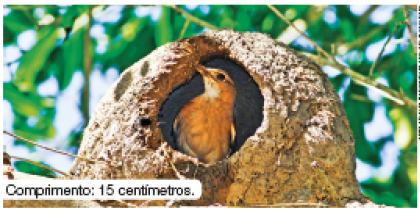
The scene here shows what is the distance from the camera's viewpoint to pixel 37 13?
4980 millimetres

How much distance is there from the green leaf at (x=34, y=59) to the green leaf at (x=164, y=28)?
111cm

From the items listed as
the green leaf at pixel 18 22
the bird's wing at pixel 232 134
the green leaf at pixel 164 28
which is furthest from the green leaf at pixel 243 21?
the green leaf at pixel 18 22

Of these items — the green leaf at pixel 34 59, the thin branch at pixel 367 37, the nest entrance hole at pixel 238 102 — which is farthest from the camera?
the thin branch at pixel 367 37

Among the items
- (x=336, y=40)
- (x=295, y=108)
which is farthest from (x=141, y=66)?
(x=336, y=40)

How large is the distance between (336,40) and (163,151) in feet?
10.3

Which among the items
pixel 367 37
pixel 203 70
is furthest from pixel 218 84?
pixel 367 37

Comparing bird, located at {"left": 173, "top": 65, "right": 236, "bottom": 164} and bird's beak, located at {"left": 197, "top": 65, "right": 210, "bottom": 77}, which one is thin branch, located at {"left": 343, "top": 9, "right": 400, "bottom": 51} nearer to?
bird, located at {"left": 173, "top": 65, "right": 236, "bottom": 164}

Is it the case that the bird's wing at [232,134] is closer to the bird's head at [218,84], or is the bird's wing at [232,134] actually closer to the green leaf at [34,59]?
the bird's head at [218,84]

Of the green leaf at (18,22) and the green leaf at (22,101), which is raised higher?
the green leaf at (18,22)

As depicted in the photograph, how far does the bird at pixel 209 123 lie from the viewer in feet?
12.3

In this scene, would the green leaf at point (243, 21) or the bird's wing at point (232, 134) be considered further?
the green leaf at point (243, 21)

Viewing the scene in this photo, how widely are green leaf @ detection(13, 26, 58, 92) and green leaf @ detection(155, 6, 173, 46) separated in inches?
43.6
